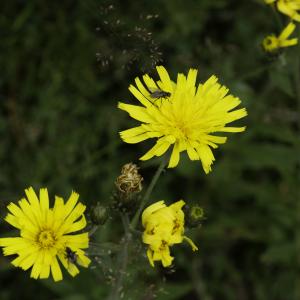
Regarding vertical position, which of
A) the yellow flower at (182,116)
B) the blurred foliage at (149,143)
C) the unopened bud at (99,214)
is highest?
the blurred foliage at (149,143)

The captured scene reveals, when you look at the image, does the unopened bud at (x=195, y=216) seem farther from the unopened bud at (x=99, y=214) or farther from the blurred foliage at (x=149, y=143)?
the blurred foliage at (x=149, y=143)

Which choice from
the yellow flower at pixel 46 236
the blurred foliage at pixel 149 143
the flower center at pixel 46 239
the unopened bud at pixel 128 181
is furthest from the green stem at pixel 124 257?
→ the blurred foliage at pixel 149 143

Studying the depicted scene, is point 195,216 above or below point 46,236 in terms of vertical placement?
above

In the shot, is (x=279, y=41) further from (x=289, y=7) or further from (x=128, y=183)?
(x=128, y=183)

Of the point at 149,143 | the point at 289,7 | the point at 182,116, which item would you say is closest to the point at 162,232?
the point at 182,116

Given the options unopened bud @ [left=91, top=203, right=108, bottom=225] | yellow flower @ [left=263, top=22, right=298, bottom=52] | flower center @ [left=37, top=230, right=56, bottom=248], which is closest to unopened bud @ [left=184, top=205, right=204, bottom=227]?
unopened bud @ [left=91, top=203, right=108, bottom=225]

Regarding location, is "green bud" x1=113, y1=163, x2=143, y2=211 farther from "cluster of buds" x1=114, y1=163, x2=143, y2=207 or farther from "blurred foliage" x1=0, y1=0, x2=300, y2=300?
"blurred foliage" x1=0, y1=0, x2=300, y2=300

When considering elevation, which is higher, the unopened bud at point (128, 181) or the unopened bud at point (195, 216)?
the unopened bud at point (128, 181)

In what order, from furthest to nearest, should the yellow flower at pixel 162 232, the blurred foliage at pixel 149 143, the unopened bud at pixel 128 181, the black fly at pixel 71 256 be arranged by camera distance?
1. the blurred foliage at pixel 149 143
2. the unopened bud at pixel 128 181
3. the black fly at pixel 71 256
4. the yellow flower at pixel 162 232
